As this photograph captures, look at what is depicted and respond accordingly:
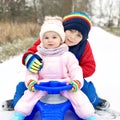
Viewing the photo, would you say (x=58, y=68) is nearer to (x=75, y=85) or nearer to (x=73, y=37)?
(x=75, y=85)

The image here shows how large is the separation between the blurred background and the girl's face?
4486 millimetres

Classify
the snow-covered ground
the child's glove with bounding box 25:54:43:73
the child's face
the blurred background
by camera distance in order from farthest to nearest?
the blurred background → the snow-covered ground → the child's face → the child's glove with bounding box 25:54:43:73

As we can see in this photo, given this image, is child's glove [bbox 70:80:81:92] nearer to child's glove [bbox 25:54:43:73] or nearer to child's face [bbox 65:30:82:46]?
child's glove [bbox 25:54:43:73]

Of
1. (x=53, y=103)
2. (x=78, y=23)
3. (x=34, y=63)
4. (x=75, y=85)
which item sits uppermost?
(x=78, y=23)

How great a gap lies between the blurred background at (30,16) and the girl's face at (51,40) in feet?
14.7

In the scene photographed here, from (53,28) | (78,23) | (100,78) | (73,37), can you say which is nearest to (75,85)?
(53,28)

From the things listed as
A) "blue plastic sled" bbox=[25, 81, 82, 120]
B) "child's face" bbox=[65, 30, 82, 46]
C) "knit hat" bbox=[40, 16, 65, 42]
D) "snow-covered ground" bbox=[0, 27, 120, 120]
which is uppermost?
"knit hat" bbox=[40, 16, 65, 42]

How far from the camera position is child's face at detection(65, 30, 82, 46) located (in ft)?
10.2

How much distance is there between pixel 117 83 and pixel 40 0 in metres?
20.3

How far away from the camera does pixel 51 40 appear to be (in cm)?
279

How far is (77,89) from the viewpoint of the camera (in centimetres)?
265

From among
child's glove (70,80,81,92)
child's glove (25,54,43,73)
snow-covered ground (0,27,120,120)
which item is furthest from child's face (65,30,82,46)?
snow-covered ground (0,27,120,120)

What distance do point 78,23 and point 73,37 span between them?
5.5 inches

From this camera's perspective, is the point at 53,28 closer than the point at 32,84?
No
